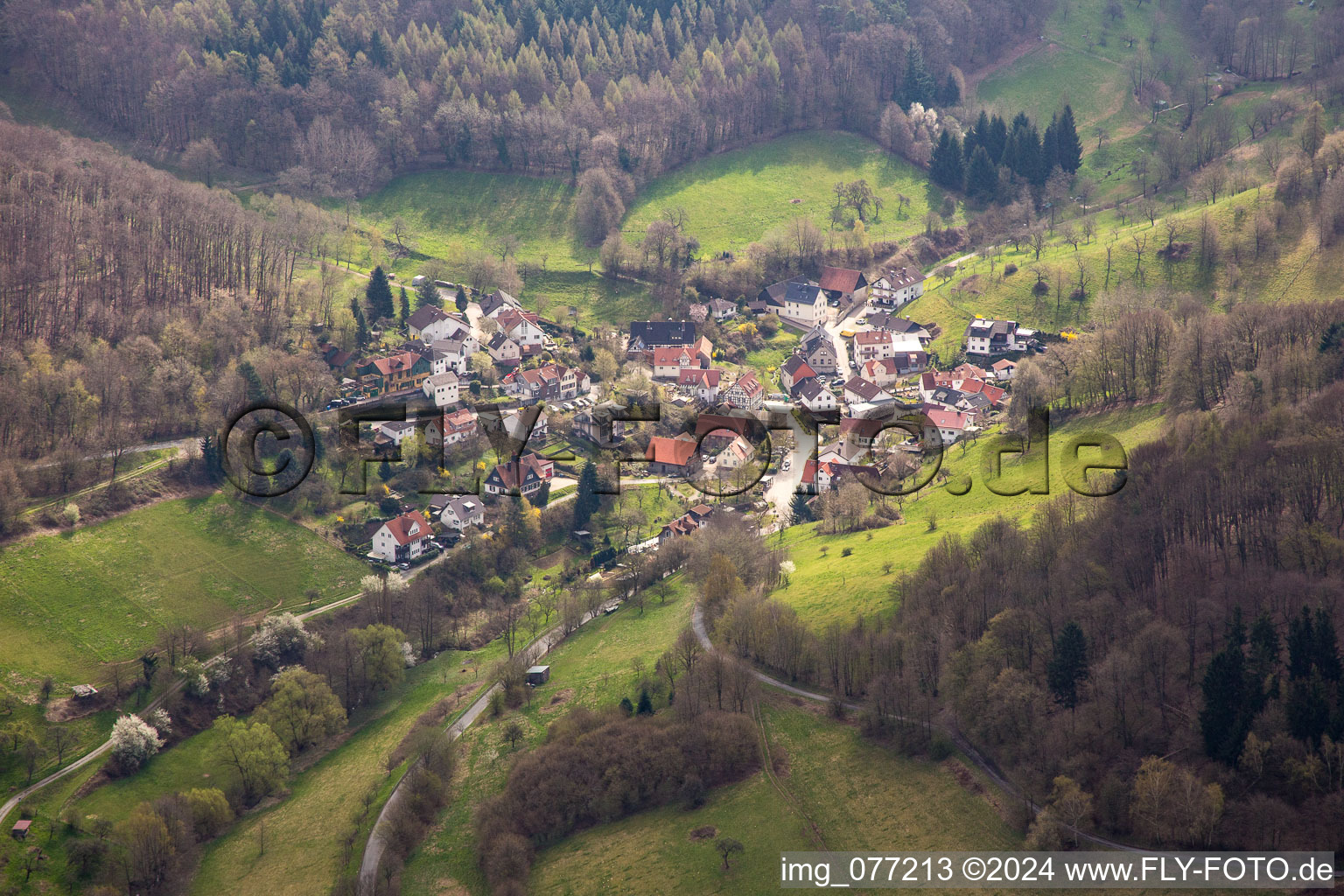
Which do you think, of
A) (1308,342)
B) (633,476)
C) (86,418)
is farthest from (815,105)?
(86,418)

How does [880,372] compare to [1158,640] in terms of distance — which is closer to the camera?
[1158,640]

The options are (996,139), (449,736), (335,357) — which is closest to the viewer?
(449,736)

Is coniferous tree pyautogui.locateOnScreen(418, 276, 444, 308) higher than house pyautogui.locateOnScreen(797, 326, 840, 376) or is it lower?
higher

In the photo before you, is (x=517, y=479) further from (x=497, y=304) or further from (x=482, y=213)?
(x=482, y=213)

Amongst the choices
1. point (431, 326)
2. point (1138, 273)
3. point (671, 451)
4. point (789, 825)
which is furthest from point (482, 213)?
point (789, 825)

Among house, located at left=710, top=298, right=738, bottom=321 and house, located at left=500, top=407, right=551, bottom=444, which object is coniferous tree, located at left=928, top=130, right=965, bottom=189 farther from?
house, located at left=500, top=407, right=551, bottom=444

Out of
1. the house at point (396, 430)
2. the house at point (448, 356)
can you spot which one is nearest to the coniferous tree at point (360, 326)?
the house at point (448, 356)

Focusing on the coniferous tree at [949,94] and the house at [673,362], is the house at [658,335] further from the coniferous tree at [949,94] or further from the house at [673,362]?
the coniferous tree at [949,94]

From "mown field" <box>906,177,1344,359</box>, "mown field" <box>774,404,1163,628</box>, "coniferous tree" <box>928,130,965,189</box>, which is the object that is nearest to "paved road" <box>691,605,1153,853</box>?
"mown field" <box>774,404,1163,628</box>
